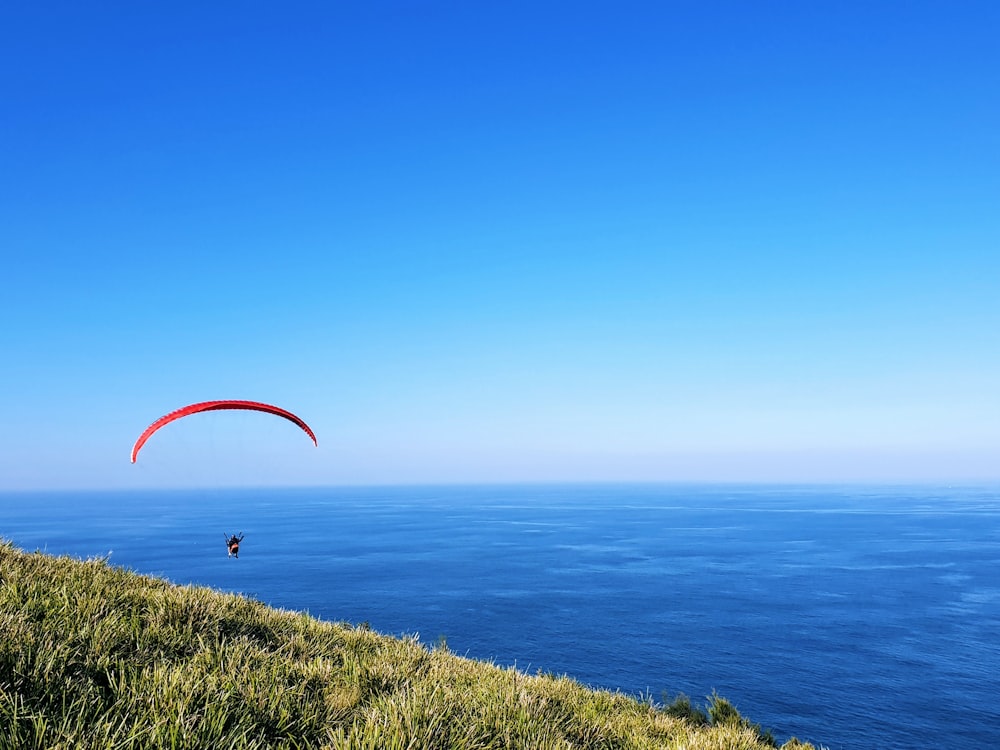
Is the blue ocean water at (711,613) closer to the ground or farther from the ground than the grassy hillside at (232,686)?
closer to the ground

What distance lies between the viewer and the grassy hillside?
381 cm

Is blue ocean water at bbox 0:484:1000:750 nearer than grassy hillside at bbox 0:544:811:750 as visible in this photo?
No

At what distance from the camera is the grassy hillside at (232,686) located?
3812 millimetres

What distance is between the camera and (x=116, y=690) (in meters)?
4.35

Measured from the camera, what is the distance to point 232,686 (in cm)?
499

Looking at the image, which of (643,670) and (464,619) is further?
(464,619)

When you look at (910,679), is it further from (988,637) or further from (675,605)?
(675,605)

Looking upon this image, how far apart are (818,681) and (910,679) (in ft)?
39.7

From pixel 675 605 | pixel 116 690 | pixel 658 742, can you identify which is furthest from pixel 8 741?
pixel 675 605

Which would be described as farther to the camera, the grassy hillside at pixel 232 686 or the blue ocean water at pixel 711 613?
the blue ocean water at pixel 711 613

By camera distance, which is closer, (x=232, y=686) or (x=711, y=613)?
(x=232, y=686)

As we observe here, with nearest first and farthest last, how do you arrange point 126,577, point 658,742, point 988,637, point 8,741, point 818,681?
point 8,741 → point 658,742 → point 126,577 → point 818,681 → point 988,637

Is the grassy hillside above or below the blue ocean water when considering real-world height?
above

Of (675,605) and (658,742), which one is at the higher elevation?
(658,742)
